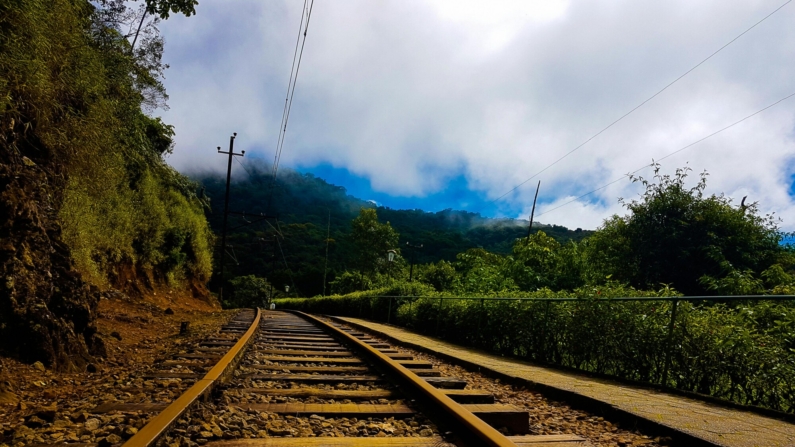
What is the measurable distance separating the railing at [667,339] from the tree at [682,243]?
954cm

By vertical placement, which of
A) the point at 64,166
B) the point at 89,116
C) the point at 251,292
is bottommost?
the point at 251,292

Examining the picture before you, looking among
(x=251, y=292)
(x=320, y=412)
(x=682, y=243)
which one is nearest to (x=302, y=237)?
(x=251, y=292)

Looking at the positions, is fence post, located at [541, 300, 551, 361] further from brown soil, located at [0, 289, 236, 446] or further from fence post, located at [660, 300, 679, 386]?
brown soil, located at [0, 289, 236, 446]

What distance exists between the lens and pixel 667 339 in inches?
200

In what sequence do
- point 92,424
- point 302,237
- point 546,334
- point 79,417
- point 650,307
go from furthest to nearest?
point 302,237 → point 546,334 → point 650,307 → point 79,417 → point 92,424

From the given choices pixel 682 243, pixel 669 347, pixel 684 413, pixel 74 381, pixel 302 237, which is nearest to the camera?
pixel 684 413

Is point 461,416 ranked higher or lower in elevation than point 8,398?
higher

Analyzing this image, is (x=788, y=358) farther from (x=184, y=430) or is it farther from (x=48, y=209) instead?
(x=48, y=209)

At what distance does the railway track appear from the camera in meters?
2.43

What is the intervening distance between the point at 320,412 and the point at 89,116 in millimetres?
6829

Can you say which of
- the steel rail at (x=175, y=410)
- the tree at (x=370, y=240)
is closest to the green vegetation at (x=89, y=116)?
the steel rail at (x=175, y=410)

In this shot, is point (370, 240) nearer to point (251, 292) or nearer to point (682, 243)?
point (251, 292)

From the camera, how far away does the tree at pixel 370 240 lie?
45.9 meters

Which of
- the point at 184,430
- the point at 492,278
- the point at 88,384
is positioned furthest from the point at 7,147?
the point at 492,278
